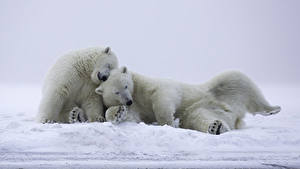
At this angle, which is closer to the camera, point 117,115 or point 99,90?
point 117,115

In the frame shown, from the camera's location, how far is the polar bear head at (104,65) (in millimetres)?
4090

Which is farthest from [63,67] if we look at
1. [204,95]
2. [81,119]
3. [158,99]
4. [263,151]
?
[263,151]

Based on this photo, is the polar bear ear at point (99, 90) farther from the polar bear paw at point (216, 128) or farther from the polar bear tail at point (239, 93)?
the polar bear tail at point (239, 93)

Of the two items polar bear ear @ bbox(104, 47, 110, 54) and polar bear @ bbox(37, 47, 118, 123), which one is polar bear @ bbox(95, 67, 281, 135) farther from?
polar bear ear @ bbox(104, 47, 110, 54)

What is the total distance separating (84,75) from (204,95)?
135 cm

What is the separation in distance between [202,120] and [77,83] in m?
1.35

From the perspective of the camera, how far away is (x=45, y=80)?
4.19m

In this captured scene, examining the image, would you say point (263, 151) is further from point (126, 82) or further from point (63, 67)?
point (63, 67)

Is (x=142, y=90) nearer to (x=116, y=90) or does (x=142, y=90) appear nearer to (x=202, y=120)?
(x=116, y=90)

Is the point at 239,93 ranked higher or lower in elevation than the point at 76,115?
higher

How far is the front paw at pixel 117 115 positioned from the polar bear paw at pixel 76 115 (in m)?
0.37

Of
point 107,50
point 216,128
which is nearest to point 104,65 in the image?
point 107,50

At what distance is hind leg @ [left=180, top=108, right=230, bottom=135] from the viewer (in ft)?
12.7

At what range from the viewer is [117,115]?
11.8 feet
